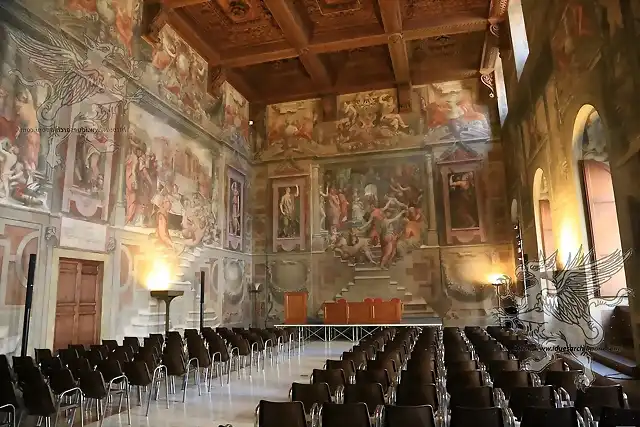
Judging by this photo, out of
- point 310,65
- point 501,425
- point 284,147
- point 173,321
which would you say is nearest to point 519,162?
point 310,65

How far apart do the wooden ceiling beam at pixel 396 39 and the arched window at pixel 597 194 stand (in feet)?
26.5

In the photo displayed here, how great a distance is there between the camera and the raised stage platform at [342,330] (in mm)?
16953

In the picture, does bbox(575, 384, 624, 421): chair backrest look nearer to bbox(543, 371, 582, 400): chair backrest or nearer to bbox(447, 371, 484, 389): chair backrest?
bbox(543, 371, 582, 400): chair backrest

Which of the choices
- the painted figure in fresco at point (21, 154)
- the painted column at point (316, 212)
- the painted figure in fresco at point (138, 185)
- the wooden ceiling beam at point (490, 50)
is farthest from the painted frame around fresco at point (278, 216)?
the painted figure in fresco at point (21, 154)

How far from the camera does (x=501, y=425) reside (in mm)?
3568

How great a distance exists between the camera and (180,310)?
48.8ft

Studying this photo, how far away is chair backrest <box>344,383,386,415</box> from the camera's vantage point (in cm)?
475

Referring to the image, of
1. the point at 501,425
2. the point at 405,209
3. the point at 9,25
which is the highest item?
the point at 9,25

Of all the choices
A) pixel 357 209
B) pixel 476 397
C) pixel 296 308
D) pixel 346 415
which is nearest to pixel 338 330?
pixel 296 308

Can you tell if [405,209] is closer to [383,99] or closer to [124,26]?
[383,99]

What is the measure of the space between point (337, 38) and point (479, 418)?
16.2 meters

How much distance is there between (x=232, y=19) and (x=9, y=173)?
10345mm

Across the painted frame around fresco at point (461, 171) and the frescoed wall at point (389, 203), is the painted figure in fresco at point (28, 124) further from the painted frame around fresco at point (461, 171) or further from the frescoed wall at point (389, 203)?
the painted frame around fresco at point (461, 171)

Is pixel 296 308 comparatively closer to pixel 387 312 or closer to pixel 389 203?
pixel 387 312
